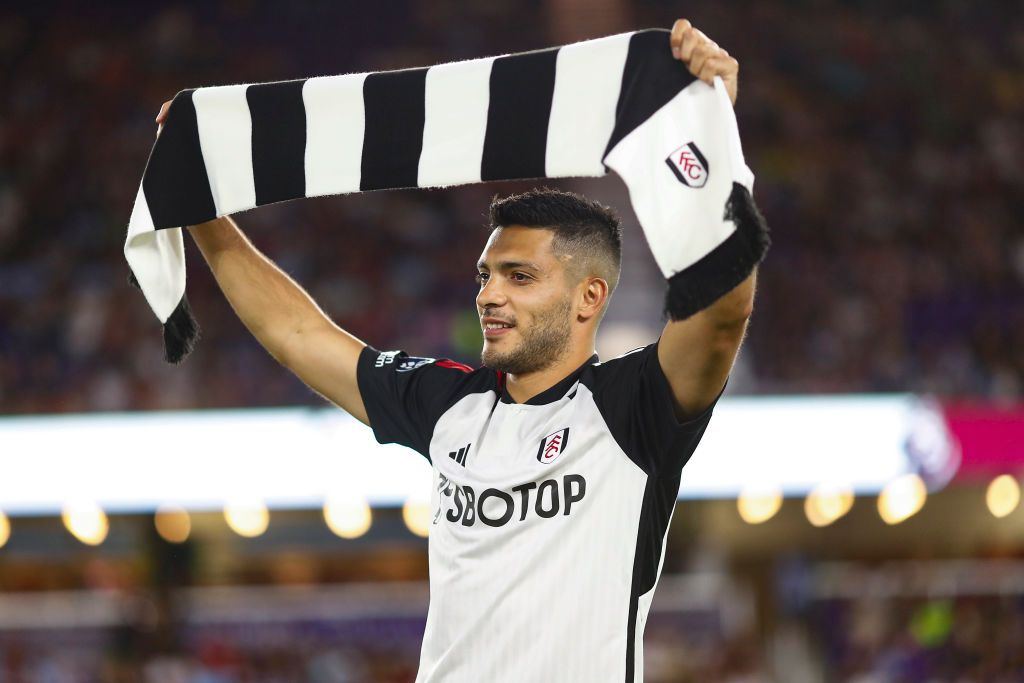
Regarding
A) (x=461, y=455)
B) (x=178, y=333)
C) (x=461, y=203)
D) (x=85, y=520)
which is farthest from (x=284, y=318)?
(x=461, y=203)

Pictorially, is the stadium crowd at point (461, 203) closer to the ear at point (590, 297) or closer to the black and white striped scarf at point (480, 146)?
the black and white striped scarf at point (480, 146)

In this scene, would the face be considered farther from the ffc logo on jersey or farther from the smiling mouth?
the ffc logo on jersey

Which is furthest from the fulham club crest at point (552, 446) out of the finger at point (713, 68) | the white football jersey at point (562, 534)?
the finger at point (713, 68)

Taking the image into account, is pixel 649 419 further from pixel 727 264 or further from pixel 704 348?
pixel 727 264

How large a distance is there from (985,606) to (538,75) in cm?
960

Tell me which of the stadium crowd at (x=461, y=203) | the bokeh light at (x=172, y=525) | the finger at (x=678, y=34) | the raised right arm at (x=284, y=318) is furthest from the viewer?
the bokeh light at (x=172, y=525)

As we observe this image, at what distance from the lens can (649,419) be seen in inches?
94.2

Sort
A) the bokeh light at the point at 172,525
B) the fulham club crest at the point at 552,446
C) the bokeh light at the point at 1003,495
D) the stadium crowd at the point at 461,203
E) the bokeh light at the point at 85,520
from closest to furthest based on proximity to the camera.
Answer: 1. the fulham club crest at the point at 552,446
2. the bokeh light at the point at 85,520
3. the stadium crowd at the point at 461,203
4. the bokeh light at the point at 1003,495
5. the bokeh light at the point at 172,525

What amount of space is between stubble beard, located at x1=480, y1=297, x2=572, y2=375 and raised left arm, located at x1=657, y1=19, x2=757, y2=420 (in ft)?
0.91

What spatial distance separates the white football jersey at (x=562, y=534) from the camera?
93.0 inches

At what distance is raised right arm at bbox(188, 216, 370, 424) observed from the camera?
9.61ft

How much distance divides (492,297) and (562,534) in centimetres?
48

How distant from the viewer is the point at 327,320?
9.80 feet

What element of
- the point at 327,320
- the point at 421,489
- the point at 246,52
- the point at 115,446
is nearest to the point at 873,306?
the point at 421,489
